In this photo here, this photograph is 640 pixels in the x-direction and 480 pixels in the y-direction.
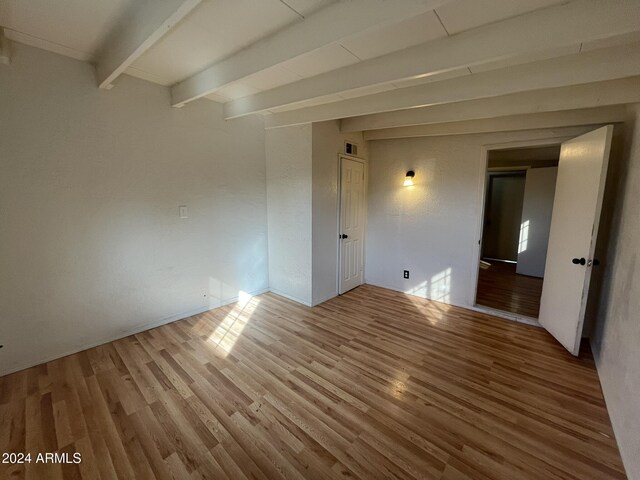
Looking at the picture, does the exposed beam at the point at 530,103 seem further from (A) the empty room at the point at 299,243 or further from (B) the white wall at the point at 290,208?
(B) the white wall at the point at 290,208

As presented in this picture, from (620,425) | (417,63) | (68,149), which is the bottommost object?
(620,425)

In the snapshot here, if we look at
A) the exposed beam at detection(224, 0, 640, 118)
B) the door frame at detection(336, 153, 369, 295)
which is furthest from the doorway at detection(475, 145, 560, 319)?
the exposed beam at detection(224, 0, 640, 118)

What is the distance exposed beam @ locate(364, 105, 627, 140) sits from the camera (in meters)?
2.51

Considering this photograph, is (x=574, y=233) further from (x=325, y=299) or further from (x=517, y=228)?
(x=517, y=228)

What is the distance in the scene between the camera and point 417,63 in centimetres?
175

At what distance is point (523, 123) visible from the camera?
2854 mm

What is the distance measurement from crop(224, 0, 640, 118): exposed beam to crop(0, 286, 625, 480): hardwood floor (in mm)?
2266

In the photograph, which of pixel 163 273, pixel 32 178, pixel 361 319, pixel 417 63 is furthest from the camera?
pixel 361 319

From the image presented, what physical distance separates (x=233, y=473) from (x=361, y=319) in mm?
2049

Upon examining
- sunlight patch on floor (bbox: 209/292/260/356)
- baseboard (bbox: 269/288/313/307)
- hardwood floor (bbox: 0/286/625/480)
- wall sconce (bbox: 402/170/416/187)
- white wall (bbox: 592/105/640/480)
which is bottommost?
hardwood floor (bbox: 0/286/625/480)

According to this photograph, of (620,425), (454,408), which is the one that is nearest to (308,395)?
A: (454,408)

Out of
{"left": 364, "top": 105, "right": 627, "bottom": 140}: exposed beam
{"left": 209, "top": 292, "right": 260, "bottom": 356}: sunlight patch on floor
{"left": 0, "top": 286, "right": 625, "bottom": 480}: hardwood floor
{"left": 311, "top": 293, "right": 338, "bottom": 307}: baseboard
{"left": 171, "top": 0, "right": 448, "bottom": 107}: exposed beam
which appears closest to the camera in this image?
{"left": 171, "top": 0, "right": 448, "bottom": 107}: exposed beam

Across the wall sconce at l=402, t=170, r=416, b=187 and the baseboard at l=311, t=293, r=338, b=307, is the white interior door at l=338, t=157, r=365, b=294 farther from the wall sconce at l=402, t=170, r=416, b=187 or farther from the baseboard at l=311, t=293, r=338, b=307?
the wall sconce at l=402, t=170, r=416, b=187

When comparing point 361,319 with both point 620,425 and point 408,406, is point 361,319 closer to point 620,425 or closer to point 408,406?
point 408,406
